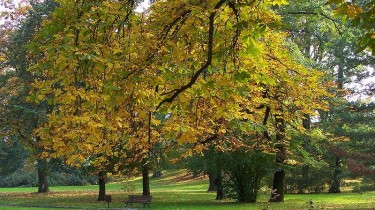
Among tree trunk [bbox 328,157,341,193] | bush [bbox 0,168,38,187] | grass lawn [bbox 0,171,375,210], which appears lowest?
grass lawn [bbox 0,171,375,210]

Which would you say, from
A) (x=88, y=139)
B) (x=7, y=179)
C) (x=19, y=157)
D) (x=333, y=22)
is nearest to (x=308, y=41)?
(x=333, y=22)

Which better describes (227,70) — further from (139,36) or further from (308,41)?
(308,41)

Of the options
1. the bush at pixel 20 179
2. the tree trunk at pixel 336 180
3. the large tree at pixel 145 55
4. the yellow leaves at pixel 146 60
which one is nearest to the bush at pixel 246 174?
the tree trunk at pixel 336 180

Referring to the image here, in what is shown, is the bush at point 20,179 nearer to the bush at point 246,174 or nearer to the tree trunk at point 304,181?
the tree trunk at point 304,181

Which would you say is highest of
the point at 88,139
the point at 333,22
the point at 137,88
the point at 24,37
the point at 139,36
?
the point at 24,37

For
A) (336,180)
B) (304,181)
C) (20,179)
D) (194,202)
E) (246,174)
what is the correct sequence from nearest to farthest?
(246,174), (194,202), (336,180), (304,181), (20,179)

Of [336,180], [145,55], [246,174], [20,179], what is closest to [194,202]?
[246,174]

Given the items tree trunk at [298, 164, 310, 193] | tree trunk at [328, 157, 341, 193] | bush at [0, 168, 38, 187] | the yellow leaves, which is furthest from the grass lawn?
bush at [0, 168, 38, 187]

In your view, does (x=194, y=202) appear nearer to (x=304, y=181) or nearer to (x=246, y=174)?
(x=246, y=174)

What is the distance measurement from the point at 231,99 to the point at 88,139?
8.26ft

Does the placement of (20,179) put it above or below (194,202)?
→ above

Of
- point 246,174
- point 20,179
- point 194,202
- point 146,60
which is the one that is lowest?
point 194,202

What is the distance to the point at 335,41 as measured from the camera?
102 ft

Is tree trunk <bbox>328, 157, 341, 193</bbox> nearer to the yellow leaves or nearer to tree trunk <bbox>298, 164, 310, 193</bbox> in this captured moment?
tree trunk <bbox>298, 164, 310, 193</bbox>
